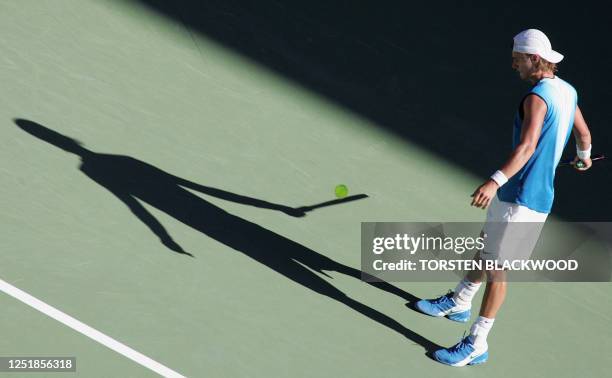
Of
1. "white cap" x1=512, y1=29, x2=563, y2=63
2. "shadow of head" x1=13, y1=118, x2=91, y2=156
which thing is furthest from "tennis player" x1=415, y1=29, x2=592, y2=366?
"shadow of head" x1=13, y1=118, x2=91, y2=156

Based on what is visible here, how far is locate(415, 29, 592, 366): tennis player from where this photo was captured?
562 centimetres

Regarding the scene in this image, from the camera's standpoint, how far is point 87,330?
5.89 metres

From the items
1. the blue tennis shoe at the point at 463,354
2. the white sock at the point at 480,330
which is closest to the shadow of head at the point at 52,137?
the blue tennis shoe at the point at 463,354

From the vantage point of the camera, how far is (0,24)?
8219 millimetres

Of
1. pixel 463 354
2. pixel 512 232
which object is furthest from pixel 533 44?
pixel 463 354

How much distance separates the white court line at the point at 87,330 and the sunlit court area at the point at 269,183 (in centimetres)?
1

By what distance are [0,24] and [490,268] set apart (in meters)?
4.71

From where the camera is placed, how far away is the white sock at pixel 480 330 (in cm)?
615

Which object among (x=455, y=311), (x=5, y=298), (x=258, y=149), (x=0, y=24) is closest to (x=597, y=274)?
(x=455, y=311)

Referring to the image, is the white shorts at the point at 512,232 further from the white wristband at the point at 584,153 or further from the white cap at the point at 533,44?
the white cap at the point at 533,44

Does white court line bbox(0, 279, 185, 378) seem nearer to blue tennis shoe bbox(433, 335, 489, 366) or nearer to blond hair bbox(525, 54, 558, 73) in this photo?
blue tennis shoe bbox(433, 335, 489, 366)

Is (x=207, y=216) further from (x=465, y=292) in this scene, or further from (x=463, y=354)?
(x=463, y=354)

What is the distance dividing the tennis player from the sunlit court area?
0.29ft

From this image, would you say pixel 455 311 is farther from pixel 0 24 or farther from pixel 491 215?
pixel 0 24
